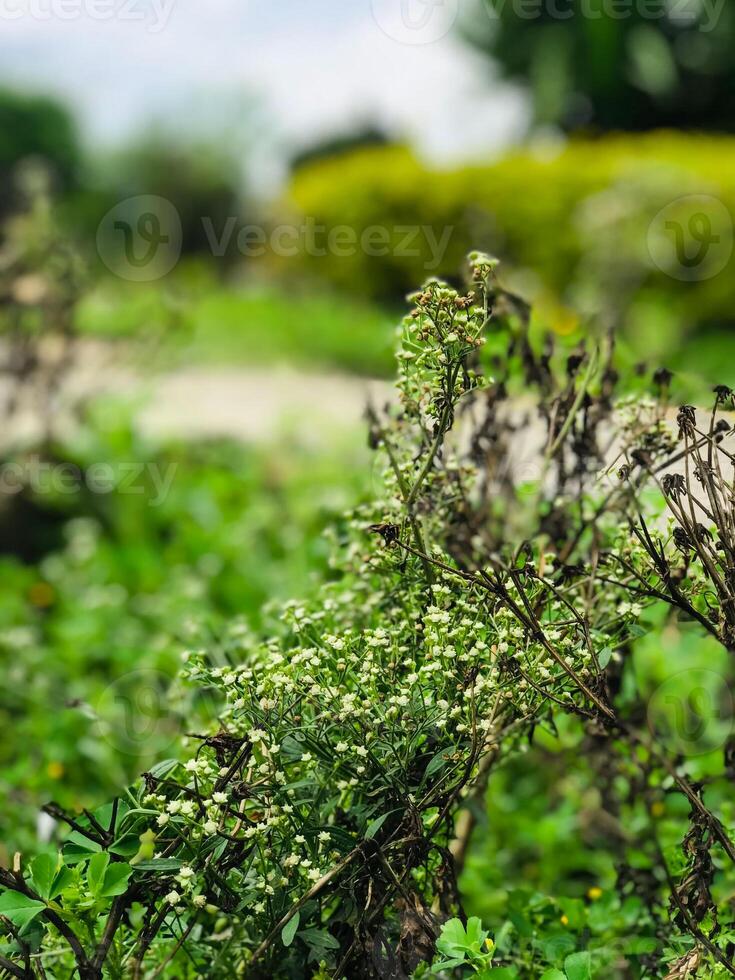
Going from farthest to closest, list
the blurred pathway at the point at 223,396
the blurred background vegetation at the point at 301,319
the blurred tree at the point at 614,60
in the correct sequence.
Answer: the blurred tree at the point at 614,60
the blurred pathway at the point at 223,396
the blurred background vegetation at the point at 301,319

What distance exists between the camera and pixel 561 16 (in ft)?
53.2

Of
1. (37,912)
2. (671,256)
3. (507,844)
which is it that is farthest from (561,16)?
(37,912)

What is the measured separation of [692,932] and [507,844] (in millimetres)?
1242

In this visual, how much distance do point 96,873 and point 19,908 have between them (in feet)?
0.30

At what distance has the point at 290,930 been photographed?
3.80 ft

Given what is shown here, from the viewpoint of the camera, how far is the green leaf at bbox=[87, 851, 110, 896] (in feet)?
3.91

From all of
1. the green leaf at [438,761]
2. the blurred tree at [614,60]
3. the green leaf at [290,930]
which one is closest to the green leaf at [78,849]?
the green leaf at [290,930]

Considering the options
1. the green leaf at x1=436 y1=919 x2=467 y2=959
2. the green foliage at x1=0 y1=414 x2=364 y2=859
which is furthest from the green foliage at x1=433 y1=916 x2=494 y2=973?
the green foliage at x1=0 y1=414 x2=364 y2=859

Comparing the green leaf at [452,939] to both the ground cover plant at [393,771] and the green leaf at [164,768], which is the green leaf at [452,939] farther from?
the green leaf at [164,768]

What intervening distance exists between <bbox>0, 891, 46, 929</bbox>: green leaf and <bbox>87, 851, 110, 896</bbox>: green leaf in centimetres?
6

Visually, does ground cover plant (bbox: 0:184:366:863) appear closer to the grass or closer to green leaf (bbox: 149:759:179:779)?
green leaf (bbox: 149:759:179:779)

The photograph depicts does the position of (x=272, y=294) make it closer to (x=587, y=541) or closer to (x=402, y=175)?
(x=402, y=175)

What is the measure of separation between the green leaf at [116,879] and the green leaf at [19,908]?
0.07 metres

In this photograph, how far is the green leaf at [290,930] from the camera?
1.15 meters
